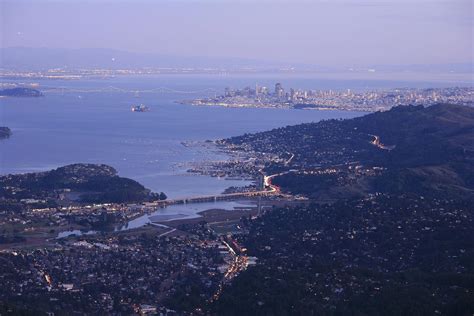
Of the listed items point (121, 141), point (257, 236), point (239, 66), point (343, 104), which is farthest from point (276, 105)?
point (239, 66)

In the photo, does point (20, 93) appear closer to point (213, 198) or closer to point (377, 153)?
point (377, 153)

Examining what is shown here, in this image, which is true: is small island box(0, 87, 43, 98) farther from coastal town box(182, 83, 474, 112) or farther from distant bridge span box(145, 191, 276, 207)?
distant bridge span box(145, 191, 276, 207)

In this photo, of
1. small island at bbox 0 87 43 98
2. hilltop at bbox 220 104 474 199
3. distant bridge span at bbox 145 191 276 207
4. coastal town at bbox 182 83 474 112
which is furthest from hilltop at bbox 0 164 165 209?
small island at bbox 0 87 43 98

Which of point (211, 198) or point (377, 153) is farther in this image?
point (377, 153)

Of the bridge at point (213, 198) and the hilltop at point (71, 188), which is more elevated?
the hilltop at point (71, 188)

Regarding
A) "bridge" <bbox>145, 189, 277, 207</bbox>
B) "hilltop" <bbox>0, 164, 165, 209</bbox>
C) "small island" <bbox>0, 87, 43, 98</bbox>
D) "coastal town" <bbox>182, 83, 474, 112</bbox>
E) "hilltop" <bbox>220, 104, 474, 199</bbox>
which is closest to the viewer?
"bridge" <bbox>145, 189, 277, 207</bbox>

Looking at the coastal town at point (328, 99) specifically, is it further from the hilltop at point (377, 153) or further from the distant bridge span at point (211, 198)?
the distant bridge span at point (211, 198)

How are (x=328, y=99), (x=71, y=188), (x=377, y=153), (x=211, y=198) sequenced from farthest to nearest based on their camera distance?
(x=328, y=99), (x=377, y=153), (x=71, y=188), (x=211, y=198)

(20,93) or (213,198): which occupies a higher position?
(20,93)

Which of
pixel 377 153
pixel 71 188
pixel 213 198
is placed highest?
pixel 377 153

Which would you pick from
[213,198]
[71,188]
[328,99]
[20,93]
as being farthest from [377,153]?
[20,93]

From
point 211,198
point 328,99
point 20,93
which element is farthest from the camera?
point 328,99

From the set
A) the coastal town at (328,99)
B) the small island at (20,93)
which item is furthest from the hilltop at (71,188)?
the small island at (20,93)
